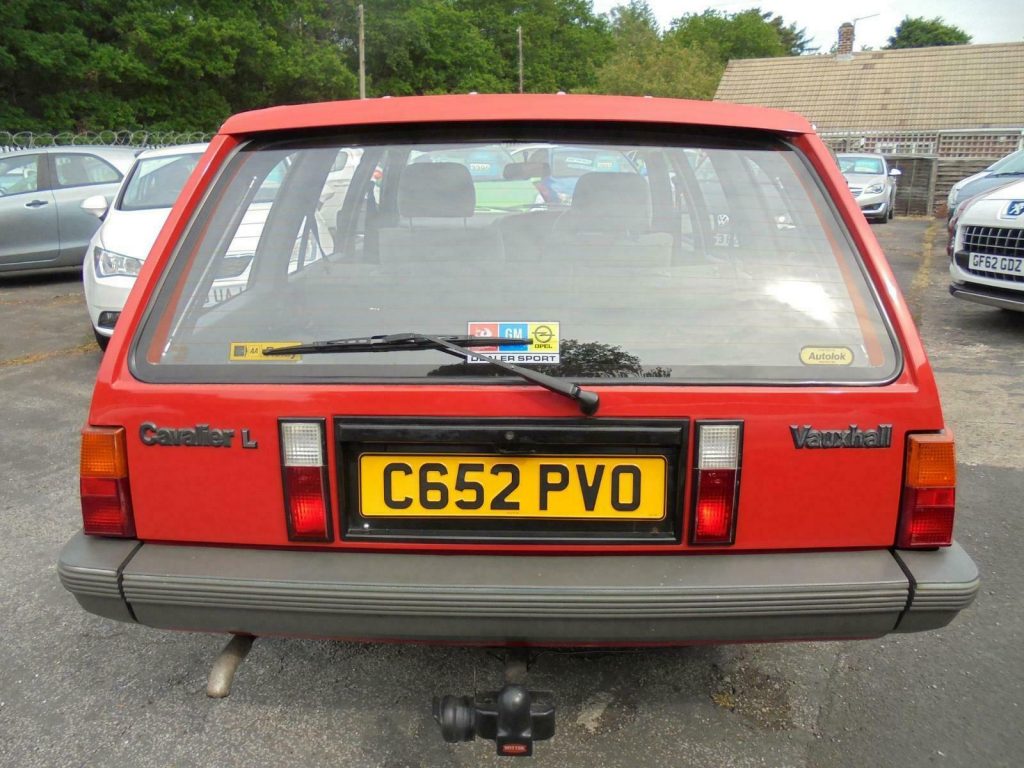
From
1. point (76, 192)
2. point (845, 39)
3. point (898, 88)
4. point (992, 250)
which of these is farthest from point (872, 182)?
point (845, 39)

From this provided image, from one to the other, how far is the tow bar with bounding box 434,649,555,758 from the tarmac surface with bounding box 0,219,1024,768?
1.43ft

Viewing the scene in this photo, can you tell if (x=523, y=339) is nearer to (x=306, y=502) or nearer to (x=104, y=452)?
(x=306, y=502)

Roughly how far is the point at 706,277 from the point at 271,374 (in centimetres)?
103

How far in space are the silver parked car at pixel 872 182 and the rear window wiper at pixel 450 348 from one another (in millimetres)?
17534

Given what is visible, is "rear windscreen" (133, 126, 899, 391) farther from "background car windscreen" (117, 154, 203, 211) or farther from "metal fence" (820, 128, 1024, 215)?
"metal fence" (820, 128, 1024, 215)

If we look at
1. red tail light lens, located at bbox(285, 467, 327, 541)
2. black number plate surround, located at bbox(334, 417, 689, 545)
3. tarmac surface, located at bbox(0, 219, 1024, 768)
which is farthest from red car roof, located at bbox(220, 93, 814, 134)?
tarmac surface, located at bbox(0, 219, 1024, 768)

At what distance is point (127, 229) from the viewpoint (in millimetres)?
6477

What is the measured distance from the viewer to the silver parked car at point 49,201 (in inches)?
372

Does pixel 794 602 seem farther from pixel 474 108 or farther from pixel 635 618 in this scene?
pixel 474 108

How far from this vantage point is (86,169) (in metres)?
9.93

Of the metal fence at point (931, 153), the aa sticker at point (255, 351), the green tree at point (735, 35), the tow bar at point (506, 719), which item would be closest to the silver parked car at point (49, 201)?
the aa sticker at point (255, 351)

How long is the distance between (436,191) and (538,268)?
1.32 feet

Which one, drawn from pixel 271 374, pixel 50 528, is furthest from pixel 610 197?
pixel 50 528

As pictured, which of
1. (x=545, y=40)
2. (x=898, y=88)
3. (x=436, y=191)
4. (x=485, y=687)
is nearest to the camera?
(x=436, y=191)
